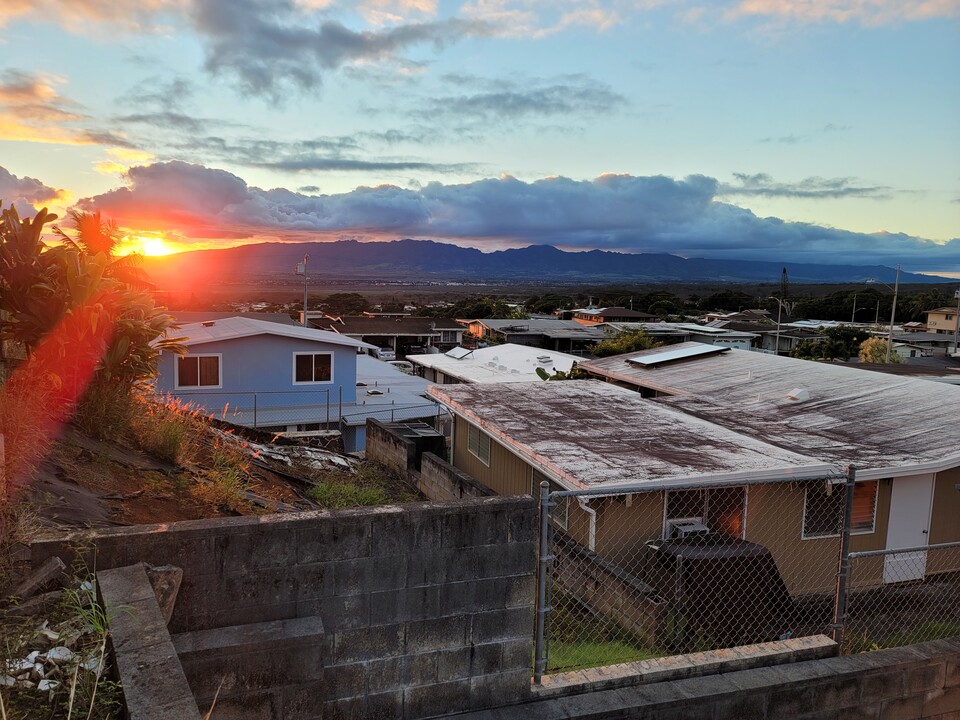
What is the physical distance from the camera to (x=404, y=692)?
15.7 ft

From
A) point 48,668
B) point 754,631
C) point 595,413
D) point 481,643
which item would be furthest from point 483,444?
point 48,668

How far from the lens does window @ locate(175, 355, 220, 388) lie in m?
20.8

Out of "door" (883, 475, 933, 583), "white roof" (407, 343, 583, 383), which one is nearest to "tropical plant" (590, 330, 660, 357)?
"white roof" (407, 343, 583, 383)

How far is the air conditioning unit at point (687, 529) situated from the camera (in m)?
10.5

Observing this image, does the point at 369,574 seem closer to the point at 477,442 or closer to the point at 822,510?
the point at 822,510

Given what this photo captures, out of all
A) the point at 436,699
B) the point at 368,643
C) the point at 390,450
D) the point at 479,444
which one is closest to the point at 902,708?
the point at 436,699

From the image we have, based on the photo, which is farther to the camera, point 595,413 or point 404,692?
point 595,413

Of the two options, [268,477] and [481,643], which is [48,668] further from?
[268,477]

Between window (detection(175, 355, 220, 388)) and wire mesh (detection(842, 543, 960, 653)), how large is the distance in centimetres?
1780

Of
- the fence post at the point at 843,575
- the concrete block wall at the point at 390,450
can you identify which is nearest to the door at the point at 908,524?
the fence post at the point at 843,575

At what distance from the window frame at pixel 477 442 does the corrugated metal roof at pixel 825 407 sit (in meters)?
4.46

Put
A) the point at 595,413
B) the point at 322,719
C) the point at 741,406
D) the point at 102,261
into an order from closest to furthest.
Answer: the point at 322,719 → the point at 102,261 → the point at 595,413 → the point at 741,406

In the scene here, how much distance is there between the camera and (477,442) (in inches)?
617

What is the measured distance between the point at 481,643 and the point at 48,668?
2701mm
